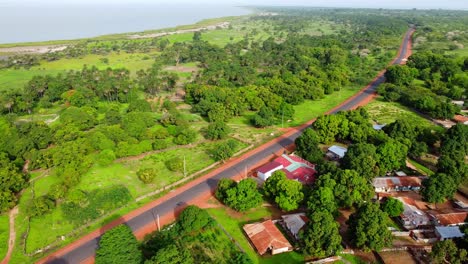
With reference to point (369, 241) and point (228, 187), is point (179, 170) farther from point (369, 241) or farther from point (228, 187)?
point (369, 241)

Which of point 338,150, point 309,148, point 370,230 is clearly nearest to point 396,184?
point 338,150

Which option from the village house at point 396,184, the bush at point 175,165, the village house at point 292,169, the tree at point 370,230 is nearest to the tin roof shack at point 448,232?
the tree at point 370,230

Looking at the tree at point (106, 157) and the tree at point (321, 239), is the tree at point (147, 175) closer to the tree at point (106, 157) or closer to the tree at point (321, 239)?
the tree at point (106, 157)

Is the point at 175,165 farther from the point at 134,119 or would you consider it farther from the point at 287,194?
the point at 287,194

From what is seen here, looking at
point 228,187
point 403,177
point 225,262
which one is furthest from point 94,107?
point 403,177

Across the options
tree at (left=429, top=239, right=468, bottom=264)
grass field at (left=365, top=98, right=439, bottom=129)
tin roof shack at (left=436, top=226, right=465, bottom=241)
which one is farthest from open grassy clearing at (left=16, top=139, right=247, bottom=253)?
grass field at (left=365, top=98, right=439, bottom=129)

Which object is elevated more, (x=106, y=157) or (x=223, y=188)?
(x=106, y=157)
